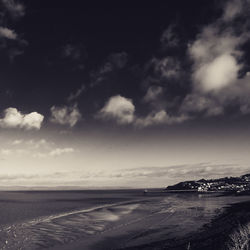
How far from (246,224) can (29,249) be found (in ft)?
102

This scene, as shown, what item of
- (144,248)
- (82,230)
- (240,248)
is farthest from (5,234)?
(240,248)

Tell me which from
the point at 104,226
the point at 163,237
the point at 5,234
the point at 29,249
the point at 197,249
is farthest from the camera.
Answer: the point at 104,226

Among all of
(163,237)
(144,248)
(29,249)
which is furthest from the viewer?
(163,237)

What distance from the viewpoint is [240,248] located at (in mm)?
26297

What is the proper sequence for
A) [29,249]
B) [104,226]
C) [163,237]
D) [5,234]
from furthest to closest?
1. [104,226]
2. [5,234]
3. [163,237]
4. [29,249]

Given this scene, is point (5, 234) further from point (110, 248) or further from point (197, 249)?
point (197, 249)

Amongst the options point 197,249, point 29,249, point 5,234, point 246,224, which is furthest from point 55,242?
point 246,224

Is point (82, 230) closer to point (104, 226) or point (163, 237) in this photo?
point (104, 226)

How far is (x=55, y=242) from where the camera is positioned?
126 ft

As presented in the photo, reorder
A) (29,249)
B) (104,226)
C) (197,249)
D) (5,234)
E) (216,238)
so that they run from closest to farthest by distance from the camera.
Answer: (197,249)
(216,238)
(29,249)
(5,234)
(104,226)

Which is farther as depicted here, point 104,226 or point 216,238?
point 104,226

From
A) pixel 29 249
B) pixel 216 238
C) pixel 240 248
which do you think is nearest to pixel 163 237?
pixel 216 238

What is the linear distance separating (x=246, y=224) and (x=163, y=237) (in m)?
12.2

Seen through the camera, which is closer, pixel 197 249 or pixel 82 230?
pixel 197 249
